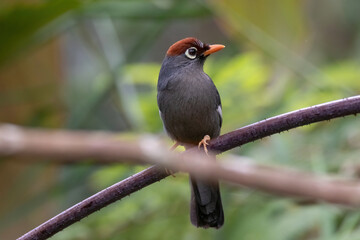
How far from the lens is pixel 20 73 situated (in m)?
4.45

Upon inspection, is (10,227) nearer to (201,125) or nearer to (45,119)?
(45,119)

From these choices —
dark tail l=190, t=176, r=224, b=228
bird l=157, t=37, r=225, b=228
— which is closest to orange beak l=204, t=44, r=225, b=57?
bird l=157, t=37, r=225, b=228

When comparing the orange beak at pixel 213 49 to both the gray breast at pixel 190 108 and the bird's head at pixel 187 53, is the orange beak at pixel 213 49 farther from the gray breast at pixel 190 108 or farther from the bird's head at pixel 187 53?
the gray breast at pixel 190 108

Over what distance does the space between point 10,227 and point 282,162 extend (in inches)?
85.3

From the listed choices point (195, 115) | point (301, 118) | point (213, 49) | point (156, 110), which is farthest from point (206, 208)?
point (156, 110)

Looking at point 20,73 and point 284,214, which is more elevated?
point 20,73

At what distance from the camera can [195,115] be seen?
244 cm

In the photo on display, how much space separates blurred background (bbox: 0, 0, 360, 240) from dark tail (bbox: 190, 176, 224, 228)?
0.53 meters

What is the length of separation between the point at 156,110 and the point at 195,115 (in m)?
1.51

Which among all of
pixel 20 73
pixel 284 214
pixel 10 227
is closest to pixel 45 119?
pixel 20 73

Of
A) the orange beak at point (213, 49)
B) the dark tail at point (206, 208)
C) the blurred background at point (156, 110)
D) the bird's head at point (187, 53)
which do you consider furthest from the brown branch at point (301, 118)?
the blurred background at point (156, 110)

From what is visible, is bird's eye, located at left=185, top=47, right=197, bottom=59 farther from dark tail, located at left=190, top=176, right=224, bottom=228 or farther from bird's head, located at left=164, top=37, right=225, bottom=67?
dark tail, located at left=190, top=176, right=224, bottom=228

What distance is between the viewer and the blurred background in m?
3.31

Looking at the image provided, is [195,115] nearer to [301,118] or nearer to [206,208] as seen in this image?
[206,208]
